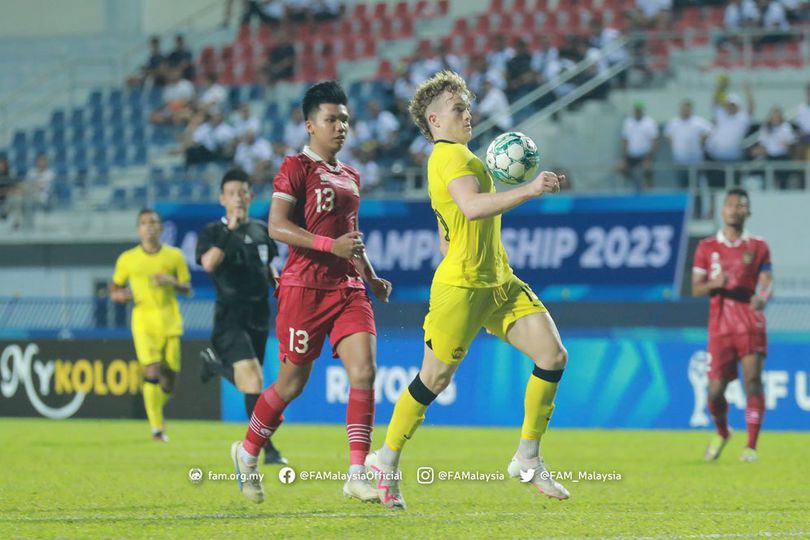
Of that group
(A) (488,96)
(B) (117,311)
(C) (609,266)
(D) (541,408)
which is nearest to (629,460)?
(D) (541,408)

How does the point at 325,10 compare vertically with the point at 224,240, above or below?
above

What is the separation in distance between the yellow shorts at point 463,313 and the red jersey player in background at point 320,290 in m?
0.37

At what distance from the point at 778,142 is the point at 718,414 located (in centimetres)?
878

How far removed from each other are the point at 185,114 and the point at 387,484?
19.6m

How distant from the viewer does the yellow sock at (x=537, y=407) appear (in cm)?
843

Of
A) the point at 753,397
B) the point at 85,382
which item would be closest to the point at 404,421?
the point at 753,397

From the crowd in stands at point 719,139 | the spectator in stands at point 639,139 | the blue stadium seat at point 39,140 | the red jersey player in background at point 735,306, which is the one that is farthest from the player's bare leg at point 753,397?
the blue stadium seat at point 39,140

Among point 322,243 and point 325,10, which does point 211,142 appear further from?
point 322,243

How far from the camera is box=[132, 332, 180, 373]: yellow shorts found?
15.3m

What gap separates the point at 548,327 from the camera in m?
8.38

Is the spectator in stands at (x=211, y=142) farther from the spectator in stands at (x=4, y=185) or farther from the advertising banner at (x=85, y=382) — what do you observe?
the advertising banner at (x=85, y=382)

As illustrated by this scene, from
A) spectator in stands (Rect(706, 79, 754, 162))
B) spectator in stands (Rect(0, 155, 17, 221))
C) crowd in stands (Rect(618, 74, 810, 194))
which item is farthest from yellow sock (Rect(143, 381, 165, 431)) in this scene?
spectator in stands (Rect(0, 155, 17, 221))

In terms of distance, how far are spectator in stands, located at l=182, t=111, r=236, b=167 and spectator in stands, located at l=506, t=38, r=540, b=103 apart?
4759 millimetres

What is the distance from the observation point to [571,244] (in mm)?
19609
